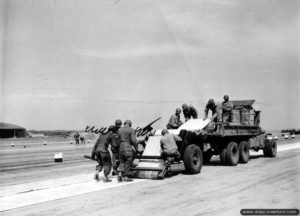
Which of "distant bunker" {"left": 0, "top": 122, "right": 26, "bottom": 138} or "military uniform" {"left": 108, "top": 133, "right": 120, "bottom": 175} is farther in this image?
"distant bunker" {"left": 0, "top": 122, "right": 26, "bottom": 138}

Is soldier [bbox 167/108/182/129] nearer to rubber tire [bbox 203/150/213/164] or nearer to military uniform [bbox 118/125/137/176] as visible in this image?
rubber tire [bbox 203/150/213/164]

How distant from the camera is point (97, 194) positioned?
28.9 feet

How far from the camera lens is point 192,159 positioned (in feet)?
39.2

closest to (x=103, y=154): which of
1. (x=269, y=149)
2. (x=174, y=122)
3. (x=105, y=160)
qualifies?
(x=105, y=160)

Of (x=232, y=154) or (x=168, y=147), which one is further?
(x=232, y=154)

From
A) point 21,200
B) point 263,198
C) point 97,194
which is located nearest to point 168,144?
point 97,194

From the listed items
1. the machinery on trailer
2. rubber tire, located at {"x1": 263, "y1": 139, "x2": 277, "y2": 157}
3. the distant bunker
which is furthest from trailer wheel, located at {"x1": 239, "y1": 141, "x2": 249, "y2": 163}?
the distant bunker

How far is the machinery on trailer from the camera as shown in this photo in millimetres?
11570

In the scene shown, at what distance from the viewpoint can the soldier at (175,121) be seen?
45.6 ft

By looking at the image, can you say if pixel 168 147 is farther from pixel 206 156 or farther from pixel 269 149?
pixel 269 149

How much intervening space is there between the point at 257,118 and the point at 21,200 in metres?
12.1

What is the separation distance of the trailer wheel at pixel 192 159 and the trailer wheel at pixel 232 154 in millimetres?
2100

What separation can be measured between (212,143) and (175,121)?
5.46 feet

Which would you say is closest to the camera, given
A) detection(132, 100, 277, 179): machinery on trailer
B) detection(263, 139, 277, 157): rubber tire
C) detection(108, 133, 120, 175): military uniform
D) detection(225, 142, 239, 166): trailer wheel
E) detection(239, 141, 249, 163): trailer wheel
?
detection(108, 133, 120, 175): military uniform
